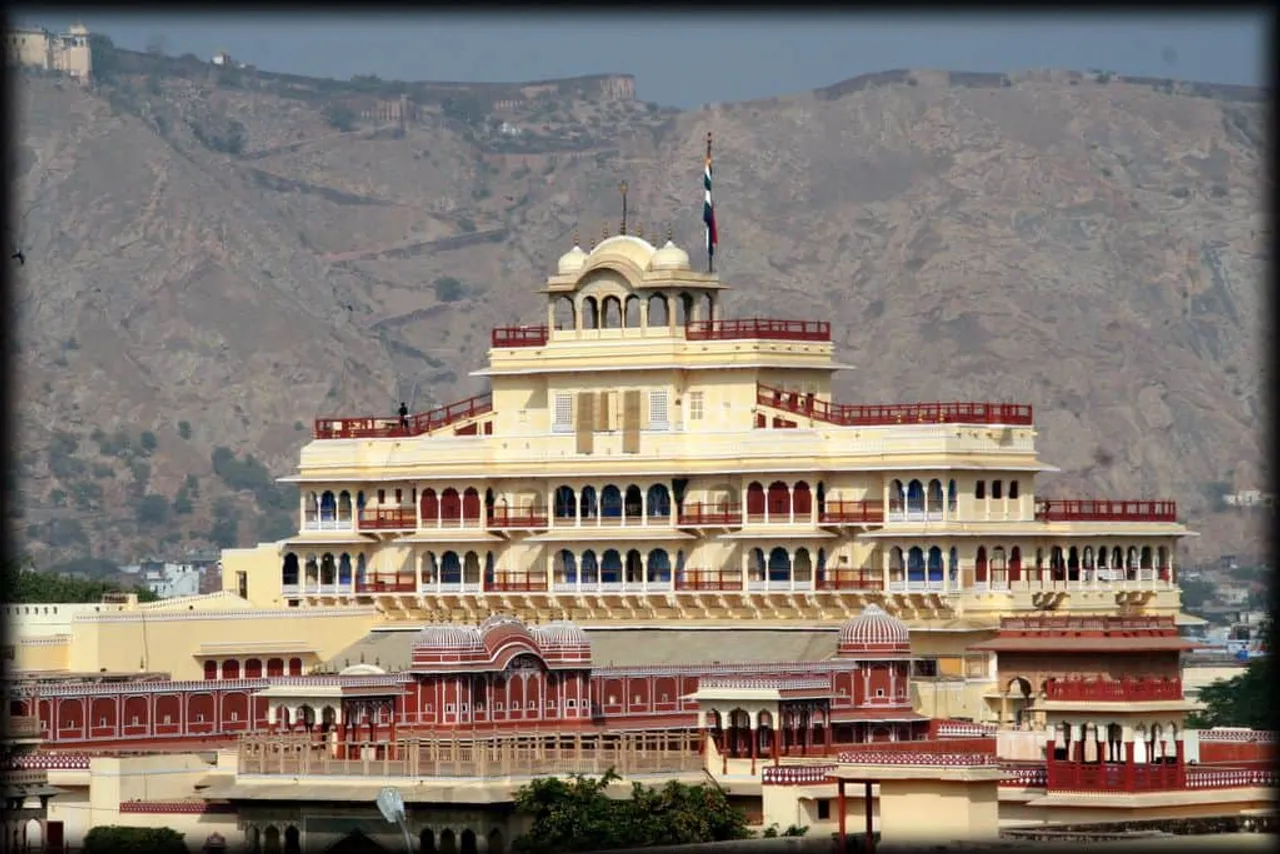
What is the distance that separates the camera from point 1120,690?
388ft

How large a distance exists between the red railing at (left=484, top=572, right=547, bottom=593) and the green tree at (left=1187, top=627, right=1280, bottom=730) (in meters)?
27.4

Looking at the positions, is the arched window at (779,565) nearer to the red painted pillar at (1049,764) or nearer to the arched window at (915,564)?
the arched window at (915,564)

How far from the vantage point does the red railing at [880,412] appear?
468ft

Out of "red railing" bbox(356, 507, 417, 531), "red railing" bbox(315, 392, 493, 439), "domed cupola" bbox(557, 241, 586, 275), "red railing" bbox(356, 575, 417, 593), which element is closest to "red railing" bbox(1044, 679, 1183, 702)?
"domed cupola" bbox(557, 241, 586, 275)

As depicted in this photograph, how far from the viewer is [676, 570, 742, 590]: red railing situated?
472 ft

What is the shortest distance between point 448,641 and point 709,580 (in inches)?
817

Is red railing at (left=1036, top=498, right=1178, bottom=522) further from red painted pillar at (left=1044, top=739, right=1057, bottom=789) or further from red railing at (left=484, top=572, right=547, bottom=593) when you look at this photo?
red painted pillar at (left=1044, top=739, right=1057, bottom=789)

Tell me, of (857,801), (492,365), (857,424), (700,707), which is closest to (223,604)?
(492,365)

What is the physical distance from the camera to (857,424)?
144125mm

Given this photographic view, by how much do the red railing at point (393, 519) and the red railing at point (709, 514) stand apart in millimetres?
9608

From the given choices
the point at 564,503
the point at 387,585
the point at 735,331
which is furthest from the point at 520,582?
the point at 735,331

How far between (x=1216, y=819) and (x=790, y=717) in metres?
16.3

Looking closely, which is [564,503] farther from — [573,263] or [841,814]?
[841,814]

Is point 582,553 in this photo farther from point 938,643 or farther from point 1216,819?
point 1216,819
